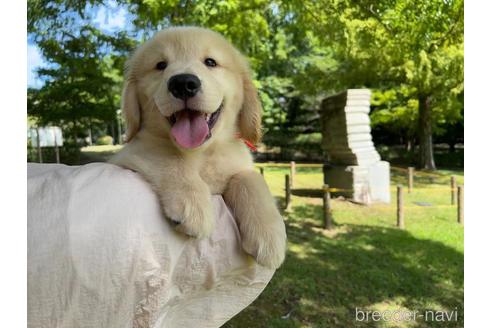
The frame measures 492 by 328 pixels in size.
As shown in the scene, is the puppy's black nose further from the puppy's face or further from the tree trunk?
the tree trunk

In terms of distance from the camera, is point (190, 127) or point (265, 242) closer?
point (265, 242)

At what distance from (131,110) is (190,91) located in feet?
0.96

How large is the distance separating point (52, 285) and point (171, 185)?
1.32 ft

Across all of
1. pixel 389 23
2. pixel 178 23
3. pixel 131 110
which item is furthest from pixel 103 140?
pixel 131 110


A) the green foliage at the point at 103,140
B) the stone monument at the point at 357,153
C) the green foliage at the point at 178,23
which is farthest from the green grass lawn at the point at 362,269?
the green foliage at the point at 103,140

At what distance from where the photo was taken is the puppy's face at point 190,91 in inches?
47.2

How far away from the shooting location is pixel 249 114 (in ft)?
4.84

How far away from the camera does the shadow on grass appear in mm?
3670

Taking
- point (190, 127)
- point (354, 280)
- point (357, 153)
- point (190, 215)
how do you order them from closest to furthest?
1. point (190, 215)
2. point (190, 127)
3. point (354, 280)
4. point (357, 153)

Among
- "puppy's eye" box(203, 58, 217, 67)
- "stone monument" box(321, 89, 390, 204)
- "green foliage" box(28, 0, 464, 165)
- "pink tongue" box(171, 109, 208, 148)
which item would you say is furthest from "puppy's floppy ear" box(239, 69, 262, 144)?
"stone monument" box(321, 89, 390, 204)

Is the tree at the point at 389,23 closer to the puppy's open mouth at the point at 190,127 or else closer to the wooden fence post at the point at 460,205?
the wooden fence post at the point at 460,205

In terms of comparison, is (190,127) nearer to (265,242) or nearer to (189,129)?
(189,129)

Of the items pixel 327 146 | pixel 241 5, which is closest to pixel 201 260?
pixel 241 5

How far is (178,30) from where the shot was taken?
1.35 m
